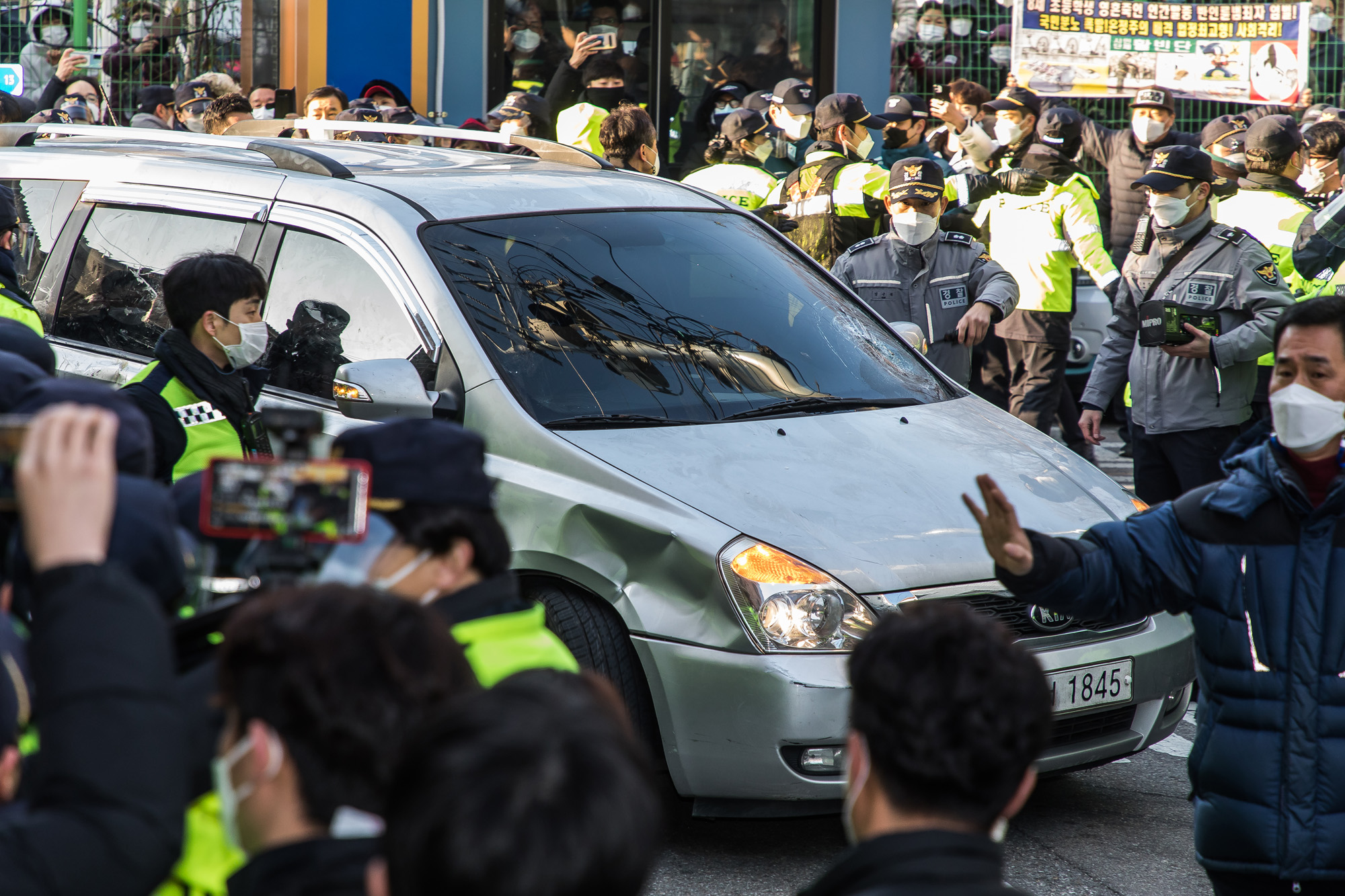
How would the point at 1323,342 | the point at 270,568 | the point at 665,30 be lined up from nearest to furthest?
1. the point at 270,568
2. the point at 1323,342
3. the point at 665,30

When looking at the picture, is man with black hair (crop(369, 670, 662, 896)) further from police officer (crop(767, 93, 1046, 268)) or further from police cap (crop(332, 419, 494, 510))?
police officer (crop(767, 93, 1046, 268))

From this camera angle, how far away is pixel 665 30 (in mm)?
14258

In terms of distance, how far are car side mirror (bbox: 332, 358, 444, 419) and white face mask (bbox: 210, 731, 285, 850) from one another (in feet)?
7.77

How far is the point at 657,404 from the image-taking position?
4.40 meters

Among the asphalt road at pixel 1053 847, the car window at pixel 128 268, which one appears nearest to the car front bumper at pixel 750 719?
the asphalt road at pixel 1053 847

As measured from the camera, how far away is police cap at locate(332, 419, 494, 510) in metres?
2.10

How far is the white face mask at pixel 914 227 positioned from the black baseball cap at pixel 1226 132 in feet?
11.4

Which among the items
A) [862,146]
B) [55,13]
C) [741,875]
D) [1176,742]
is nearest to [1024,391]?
[862,146]

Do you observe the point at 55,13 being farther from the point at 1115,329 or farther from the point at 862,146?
the point at 1115,329

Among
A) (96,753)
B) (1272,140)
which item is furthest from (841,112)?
(96,753)

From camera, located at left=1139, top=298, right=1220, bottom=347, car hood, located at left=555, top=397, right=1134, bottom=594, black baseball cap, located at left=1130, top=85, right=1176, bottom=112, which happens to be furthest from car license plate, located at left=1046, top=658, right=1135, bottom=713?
black baseball cap, located at left=1130, top=85, right=1176, bottom=112

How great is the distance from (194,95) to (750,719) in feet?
28.7

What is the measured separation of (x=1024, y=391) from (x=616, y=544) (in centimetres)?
553

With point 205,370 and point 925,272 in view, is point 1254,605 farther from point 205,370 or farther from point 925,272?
point 925,272
